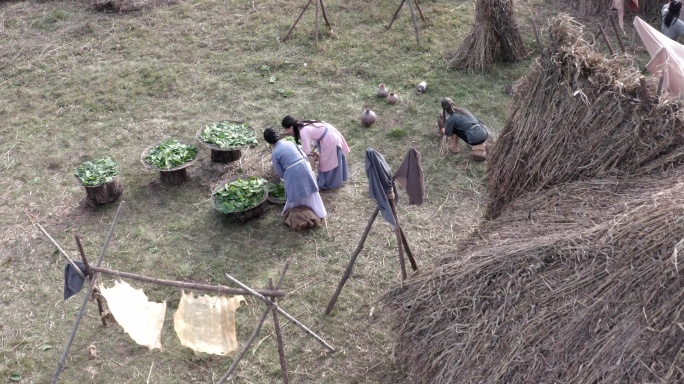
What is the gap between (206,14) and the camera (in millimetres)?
16344

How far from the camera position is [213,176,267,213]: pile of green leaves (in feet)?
32.8

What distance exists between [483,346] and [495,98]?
25.9 feet

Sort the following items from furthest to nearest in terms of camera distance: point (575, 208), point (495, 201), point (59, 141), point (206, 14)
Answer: point (206, 14)
point (59, 141)
point (495, 201)
point (575, 208)

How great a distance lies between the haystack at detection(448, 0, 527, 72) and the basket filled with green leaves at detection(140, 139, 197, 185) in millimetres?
5712

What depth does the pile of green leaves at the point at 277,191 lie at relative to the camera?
10.6 m

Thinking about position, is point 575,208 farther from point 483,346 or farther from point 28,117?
point 28,117

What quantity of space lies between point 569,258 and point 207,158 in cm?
731

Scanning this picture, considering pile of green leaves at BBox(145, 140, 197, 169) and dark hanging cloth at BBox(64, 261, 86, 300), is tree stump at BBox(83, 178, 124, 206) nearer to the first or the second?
pile of green leaves at BBox(145, 140, 197, 169)

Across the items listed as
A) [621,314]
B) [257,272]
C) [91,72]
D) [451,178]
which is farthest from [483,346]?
[91,72]

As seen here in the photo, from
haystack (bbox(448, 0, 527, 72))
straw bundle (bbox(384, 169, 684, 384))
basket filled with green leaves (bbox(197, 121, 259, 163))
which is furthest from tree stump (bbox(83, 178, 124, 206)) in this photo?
haystack (bbox(448, 0, 527, 72))

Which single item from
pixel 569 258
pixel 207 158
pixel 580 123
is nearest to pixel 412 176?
pixel 580 123

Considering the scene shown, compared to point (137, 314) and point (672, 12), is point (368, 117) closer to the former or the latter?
point (137, 314)

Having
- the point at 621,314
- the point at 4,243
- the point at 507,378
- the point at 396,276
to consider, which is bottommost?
the point at 4,243

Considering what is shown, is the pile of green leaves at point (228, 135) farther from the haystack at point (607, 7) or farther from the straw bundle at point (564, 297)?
the haystack at point (607, 7)
